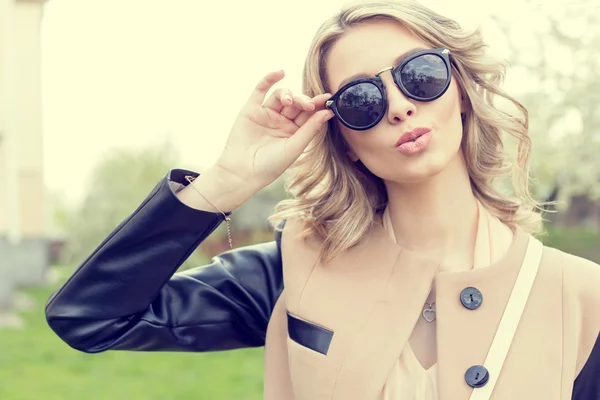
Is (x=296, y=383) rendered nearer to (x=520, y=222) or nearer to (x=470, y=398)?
(x=470, y=398)

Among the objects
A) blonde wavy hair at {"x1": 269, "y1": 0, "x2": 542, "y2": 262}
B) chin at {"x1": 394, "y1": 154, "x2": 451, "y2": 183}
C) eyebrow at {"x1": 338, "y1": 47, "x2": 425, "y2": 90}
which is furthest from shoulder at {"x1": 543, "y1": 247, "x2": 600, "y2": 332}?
eyebrow at {"x1": 338, "y1": 47, "x2": 425, "y2": 90}

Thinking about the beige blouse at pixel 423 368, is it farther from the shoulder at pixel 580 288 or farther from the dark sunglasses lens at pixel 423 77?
the dark sunglasses lens at pixel 423 77

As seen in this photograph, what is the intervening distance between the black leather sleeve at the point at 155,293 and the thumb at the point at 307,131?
0.29 meters

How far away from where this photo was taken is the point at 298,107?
7.39 ft

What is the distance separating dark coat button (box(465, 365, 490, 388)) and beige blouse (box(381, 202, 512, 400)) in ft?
0.29

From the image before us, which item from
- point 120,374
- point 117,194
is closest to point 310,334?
point 120,374

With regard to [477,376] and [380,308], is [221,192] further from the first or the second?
[477,376]

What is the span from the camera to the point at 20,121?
58.1 ft

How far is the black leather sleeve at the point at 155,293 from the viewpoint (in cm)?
225

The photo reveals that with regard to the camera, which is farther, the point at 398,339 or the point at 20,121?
the point at 20,121

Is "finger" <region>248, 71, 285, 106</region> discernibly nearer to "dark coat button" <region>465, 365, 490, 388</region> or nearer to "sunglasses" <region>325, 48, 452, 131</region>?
"sunglasses" <region>325, 48, 452, 131</region>

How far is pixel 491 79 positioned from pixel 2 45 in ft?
43.0

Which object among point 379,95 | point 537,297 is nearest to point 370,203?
point 379,95

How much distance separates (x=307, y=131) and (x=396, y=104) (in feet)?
0.98
